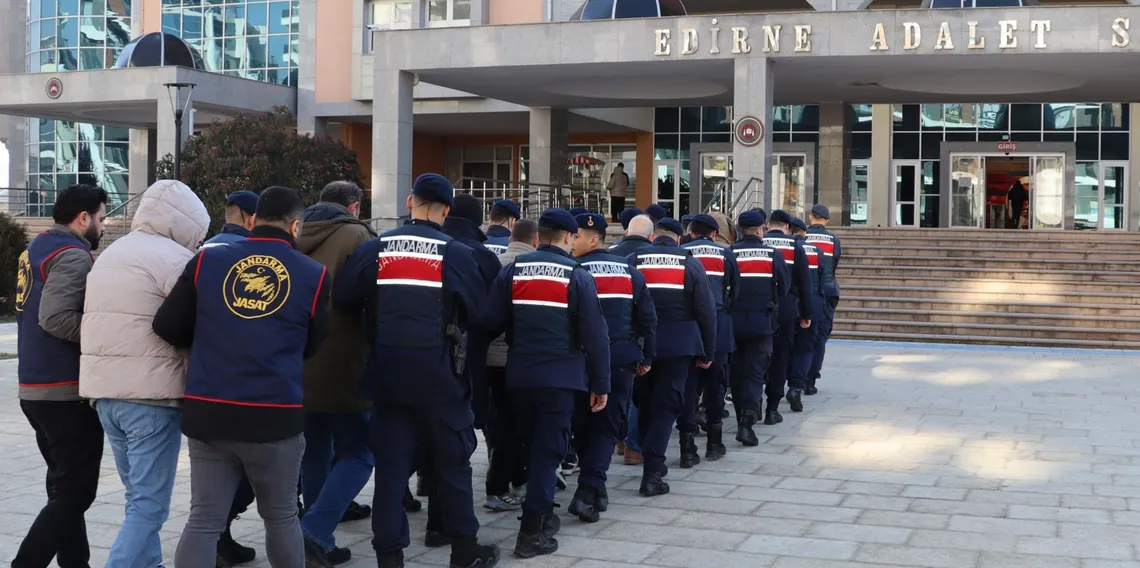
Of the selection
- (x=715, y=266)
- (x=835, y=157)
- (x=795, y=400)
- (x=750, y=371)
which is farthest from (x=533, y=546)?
(x=835, y=157)

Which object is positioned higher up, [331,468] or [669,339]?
[669,339]

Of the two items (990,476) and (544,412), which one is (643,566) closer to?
(544,412)

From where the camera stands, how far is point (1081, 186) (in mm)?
33125

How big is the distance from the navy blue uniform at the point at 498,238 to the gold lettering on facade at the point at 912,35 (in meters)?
15.6

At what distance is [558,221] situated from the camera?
268 inches

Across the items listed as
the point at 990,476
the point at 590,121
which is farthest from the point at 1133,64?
the point at 990,476

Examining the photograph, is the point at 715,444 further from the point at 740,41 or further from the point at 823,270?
the point at 740,41

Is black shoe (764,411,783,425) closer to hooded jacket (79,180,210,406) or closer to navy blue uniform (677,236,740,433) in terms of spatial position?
navy blue uniform (677,236,740,433)

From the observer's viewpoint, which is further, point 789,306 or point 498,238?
point 789,306

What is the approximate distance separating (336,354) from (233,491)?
138 cm

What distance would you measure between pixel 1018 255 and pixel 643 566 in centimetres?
1791

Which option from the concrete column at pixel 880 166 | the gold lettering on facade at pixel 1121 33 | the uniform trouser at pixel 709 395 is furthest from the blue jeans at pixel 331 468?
the concrete column at pixel 880 166

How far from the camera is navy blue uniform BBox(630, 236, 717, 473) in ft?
26.7

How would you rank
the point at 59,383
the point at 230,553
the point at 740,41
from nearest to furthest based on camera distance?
the point at 59,383, the point at 230,553, the point at 740,41
